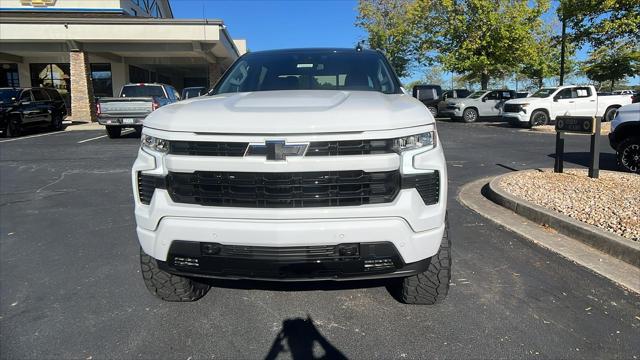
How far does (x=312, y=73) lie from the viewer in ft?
14.2

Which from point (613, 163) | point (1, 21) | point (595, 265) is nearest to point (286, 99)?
point (595, 265)

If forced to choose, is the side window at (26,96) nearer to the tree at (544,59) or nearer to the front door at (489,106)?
the front door at (489,106)

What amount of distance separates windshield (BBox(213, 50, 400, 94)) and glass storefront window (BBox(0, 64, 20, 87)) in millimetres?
29089

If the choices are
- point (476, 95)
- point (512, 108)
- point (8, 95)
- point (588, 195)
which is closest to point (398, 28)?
point (476, 95)

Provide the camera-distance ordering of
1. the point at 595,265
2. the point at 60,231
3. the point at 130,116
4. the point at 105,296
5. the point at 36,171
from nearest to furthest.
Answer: the point at 105,296 < the point at 595,265 < the point at 60,231 < the point at 36,171 < the point at 130,116

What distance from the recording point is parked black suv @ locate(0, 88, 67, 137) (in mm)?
16859

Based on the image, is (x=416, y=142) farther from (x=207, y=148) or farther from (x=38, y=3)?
(x=38, y=3)

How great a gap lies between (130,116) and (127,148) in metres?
2.70

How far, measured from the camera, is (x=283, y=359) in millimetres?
2805

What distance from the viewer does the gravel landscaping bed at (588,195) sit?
5.08 m

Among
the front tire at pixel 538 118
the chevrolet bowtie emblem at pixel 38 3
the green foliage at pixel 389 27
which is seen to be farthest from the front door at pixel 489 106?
the chevrolet bowtie emblem at pixel 38 3

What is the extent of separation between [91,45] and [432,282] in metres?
24.3

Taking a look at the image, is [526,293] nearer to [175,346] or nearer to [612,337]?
[612,337]

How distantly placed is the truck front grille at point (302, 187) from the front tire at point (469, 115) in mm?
22473
